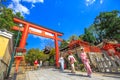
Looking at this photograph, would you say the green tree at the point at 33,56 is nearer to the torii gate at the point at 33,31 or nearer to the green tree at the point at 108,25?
the torii gate at the point at 33,31

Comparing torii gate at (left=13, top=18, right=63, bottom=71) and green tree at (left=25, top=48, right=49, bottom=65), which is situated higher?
torii gate at (left=13, top=18, right=63, bottom=71)

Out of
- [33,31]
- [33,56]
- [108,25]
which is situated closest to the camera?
[33,31]

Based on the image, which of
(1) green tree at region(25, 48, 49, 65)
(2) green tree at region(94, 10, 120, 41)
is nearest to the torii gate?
(1) green tree at region(25, 48, 49, 65)

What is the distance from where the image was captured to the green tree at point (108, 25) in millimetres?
33562

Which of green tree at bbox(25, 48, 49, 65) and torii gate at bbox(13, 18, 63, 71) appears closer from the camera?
torii gate at bbox(13, 18, 63, 71)

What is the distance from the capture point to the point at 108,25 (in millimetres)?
35500

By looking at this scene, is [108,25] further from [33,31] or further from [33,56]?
[33,31]

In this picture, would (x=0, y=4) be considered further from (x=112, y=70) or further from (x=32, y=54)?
(x=32, y=54)

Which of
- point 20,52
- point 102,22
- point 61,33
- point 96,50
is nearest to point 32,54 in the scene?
point 61,33

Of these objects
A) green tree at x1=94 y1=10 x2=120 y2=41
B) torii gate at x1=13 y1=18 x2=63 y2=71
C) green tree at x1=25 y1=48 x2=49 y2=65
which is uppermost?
green tree at x1=94 y1=10 x2=120 y2=41

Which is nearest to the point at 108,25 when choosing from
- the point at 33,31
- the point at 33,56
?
the point at 33,56

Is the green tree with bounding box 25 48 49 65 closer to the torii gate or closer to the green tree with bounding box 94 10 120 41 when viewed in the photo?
the torii gate

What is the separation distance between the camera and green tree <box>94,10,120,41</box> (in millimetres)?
33562

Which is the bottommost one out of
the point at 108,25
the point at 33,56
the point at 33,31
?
the point at 33,56
